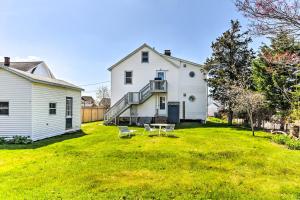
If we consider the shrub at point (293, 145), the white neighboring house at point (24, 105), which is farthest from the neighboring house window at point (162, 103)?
the shrub at point (293, 145)

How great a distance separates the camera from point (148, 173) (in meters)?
7.24

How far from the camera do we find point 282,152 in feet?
34.4

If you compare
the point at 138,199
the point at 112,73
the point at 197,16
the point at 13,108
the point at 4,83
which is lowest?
the point at 138,199

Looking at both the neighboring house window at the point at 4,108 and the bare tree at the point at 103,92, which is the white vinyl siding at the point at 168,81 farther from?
the bare tree at the point at 103,92

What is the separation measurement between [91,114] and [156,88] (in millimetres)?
11103

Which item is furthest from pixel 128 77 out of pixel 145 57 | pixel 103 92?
pixel 103 92

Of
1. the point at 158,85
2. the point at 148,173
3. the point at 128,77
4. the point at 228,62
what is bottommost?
the point at 148,173

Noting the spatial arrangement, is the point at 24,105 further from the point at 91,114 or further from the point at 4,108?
the point at 91,114

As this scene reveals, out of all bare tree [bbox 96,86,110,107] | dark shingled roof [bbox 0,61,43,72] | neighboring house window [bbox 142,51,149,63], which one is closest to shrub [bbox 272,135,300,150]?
neighboring house window [bbox 142,51,149,63]

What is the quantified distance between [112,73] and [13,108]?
44.4ft

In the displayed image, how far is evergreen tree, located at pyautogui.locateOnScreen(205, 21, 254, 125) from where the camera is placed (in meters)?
23.9

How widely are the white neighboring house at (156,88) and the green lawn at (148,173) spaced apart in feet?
44.9

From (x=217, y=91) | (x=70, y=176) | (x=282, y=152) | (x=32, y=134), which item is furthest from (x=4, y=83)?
(x=217, y=91)

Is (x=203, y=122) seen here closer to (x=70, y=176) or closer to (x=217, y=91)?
(x=217, y=91)
